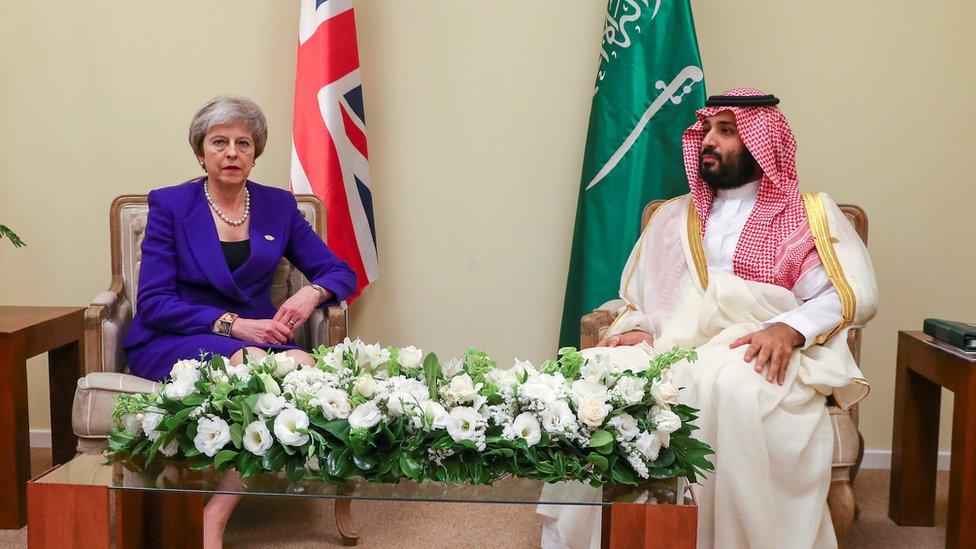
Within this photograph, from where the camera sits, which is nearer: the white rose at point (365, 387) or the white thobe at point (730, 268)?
the white rose at point (365, 387)

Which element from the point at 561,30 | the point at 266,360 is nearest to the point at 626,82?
the point at 561,30

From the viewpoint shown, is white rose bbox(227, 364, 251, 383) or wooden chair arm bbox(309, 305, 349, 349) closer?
white rose bbox(227, 364, 251, 383)

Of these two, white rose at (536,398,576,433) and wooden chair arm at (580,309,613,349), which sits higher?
wooden chair arm at (580,309,613,349)

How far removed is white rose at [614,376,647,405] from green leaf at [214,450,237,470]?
823 mm

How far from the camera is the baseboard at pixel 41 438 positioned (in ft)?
13.6

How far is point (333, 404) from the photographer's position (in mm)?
2031

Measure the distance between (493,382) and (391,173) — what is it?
2.09 metres

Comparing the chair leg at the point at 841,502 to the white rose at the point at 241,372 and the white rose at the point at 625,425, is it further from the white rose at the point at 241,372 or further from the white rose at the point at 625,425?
the white rose at the point at 241,372

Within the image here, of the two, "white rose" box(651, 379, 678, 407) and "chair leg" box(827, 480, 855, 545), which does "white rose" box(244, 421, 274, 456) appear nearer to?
"white rose" box(651, 379, 678, 407)

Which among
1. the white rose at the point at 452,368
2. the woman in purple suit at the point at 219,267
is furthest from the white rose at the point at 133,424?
the woman in purple suit at the point at 219,267

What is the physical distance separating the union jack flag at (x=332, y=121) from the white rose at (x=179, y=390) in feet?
5.51

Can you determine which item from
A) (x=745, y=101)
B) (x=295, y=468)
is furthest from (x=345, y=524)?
(x=745, y=101)

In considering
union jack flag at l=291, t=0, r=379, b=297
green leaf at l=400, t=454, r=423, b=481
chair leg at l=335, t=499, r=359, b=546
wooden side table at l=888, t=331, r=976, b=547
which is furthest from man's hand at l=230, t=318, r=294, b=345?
wooden side table at l=888, t=331, r=976, b=547

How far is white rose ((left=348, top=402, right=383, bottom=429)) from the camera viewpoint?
1.98 m
